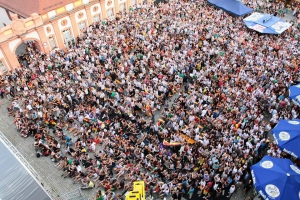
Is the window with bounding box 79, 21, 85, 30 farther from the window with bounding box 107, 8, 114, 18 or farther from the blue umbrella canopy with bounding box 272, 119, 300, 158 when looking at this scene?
the blue umbrella canopy with bounding box 272, 119, 300, 158

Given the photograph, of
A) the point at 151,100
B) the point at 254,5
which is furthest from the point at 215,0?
the point at 151,100

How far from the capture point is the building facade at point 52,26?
24.3 m

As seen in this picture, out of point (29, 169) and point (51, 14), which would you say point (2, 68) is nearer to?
point (51, 14)

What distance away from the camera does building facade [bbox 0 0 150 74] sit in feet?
79.7

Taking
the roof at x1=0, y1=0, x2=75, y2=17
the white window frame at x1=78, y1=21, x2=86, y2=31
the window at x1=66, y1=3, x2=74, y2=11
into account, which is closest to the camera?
the roof at x1=0, y1=0, x2=75, y2=17

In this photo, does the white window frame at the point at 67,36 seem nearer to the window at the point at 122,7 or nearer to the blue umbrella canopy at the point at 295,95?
the window at the point at 122,7

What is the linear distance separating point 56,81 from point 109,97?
500 cm

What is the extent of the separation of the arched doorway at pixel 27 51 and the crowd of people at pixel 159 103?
0.71 ft

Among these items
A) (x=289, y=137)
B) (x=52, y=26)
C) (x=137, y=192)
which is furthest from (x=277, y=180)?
(x=52, y=26)

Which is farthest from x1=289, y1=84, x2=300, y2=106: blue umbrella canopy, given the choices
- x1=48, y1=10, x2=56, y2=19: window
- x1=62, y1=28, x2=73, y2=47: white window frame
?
x1=48, y1=10, x2=56, y2=19: window

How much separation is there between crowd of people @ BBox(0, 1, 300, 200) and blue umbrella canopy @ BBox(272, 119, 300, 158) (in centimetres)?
119

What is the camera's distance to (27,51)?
2772 centimetres

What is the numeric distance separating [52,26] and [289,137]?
2285 centimetres

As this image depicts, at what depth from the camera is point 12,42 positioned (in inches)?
966
